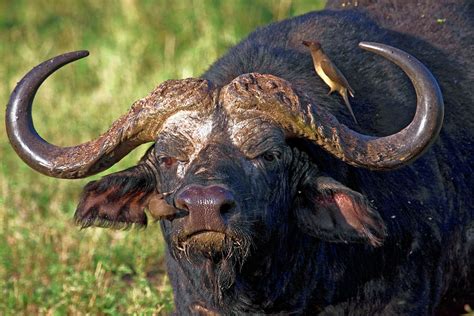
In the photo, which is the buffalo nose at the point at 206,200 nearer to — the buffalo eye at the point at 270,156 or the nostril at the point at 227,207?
the nostril at the point at 227,207

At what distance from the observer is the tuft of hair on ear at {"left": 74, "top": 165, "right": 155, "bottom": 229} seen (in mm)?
5207

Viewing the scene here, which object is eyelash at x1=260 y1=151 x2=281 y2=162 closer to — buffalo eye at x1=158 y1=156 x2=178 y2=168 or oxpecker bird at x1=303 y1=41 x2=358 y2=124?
buffalo eye at x1=158 y1=156 x2=178 y2=168

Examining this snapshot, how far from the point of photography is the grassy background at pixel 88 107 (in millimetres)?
6410

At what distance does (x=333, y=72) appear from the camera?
5.21 metres

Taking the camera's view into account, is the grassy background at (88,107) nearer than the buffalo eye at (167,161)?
No

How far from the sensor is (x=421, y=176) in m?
5.46

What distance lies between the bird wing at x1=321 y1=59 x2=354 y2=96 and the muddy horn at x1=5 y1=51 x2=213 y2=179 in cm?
57

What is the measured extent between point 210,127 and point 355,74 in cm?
96

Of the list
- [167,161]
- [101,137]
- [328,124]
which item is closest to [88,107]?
[101,137]

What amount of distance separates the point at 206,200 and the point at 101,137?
2.51 ft

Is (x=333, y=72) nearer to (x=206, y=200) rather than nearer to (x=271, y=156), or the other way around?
(x=271, y=156)

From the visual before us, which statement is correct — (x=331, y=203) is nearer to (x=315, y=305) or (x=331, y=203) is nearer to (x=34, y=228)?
(x=315, y=305)

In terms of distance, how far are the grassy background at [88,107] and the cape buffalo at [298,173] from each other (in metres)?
1.07

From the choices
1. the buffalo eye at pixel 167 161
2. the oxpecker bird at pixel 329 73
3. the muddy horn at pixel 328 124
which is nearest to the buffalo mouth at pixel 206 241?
the buffalo eye at pixel 167 161
